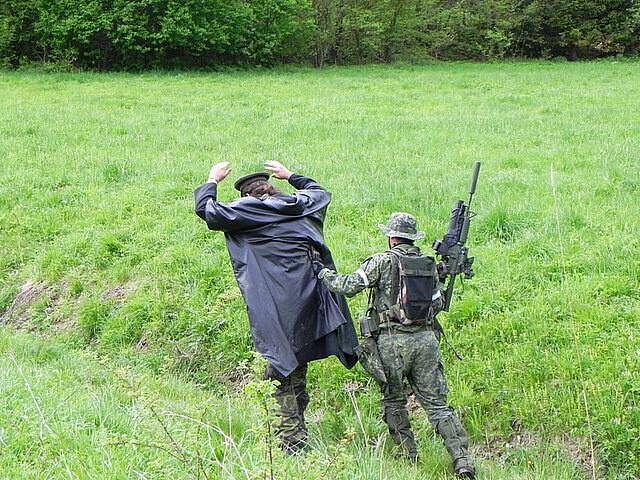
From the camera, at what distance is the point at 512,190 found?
10.3 m

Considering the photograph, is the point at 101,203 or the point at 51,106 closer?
the point at 101,203

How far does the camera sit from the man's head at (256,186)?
19.2ft

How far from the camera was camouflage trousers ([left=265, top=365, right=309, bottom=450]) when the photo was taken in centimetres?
562

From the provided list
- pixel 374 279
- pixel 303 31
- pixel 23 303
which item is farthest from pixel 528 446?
pixel 303 31

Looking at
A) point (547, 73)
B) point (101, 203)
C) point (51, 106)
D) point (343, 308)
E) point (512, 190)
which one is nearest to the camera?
point (343, 308)

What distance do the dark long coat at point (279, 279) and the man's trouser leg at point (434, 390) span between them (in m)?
0.60

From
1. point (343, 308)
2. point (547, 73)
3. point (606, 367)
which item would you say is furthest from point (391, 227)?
point (547, 73)

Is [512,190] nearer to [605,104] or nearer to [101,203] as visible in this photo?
[101,203]

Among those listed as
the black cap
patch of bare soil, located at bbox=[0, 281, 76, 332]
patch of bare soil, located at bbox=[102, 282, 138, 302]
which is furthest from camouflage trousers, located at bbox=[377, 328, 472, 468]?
patch of bare soil, located at bbox=[0, 281, 76, 332]

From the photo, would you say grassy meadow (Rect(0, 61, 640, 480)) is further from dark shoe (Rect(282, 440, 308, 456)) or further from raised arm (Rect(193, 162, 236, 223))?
raised arm (Rect(193, 162, 236, 223))

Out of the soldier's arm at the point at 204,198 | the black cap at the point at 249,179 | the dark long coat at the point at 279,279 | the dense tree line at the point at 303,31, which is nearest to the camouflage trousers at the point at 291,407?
the dark long coat at the point at 279,279

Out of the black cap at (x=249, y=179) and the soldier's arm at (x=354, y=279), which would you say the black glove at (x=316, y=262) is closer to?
the soldier's arm at (x=354, y=279)

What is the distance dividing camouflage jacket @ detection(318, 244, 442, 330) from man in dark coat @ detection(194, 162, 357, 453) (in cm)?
26

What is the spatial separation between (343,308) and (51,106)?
15415mm
